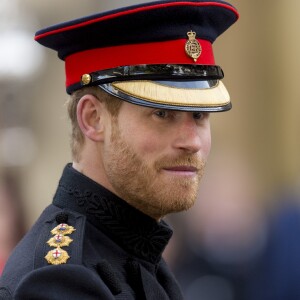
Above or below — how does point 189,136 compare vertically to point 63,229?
above

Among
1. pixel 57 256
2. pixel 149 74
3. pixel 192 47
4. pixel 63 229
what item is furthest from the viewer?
pixel 192 47

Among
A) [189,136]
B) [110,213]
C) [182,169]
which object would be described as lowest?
[110,213]

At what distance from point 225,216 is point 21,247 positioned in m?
4.52

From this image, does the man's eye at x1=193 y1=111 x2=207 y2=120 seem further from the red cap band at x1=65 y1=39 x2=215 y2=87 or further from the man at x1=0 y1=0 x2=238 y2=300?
the red cap band at x1=65 y1=39 x2=215 y2=87

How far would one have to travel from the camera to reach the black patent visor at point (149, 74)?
11.3ft

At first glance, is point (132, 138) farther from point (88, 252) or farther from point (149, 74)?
point (88, 252)

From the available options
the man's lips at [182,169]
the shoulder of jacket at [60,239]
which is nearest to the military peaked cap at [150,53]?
the man's lips at [182,169]

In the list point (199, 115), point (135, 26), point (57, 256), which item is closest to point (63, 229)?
point (57, 256)

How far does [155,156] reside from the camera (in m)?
3.40

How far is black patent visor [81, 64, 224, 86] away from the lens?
3447mm

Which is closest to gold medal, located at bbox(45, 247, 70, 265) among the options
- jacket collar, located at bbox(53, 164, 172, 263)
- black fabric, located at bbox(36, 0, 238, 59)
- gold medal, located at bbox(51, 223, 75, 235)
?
gold medal, located at bbox(51, 223, 75, 235)

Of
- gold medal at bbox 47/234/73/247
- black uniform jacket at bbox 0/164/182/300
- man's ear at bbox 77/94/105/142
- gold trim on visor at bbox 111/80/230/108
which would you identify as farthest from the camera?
man's ear at bbox 77/94/105/142

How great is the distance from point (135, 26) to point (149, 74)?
17cm

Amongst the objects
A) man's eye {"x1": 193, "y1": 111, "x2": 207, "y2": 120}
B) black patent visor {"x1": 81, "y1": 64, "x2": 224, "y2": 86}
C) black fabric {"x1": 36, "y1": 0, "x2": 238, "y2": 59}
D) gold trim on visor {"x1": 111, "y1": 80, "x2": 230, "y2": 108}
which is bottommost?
man's eye {"x1": 193, "y1": 111, "x2": 207, "y2": 120}
